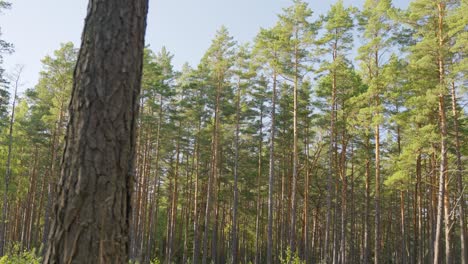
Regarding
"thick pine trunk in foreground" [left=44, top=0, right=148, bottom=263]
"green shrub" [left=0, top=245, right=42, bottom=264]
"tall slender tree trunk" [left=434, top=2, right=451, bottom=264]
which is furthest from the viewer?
"tall slender tree trunk" [left=434, top=2, right=451, bottom=264]

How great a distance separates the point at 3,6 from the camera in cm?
1377

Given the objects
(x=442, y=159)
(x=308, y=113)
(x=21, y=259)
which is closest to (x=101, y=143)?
(x=21, y=259)

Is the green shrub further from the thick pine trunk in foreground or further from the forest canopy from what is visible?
the thick pine trunk in foreground

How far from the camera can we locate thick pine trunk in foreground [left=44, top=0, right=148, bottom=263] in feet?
7.16

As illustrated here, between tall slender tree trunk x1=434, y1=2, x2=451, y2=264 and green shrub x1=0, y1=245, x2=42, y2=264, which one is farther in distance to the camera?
tall slender tree trunk x1=434, y1=2, x2=451, y2=264

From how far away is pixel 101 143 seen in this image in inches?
90.2

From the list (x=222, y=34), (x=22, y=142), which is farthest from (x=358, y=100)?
(x=22, y=142)

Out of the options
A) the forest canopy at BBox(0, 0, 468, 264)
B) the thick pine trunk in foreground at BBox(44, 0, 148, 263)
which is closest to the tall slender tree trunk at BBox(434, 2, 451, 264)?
the forest canopy at BBox(0, 0, 468, 264)

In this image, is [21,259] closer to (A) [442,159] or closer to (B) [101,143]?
(B) [101,143]

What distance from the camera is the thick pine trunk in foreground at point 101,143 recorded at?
2184 mm

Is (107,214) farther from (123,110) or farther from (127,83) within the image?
(127,83)

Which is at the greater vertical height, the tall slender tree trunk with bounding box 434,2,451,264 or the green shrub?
the tall slender tree trunk with bounding box 434,2,451,264

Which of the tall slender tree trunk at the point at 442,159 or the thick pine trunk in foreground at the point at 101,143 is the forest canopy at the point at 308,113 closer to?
the tall slender tree trunk at the point at 442,159

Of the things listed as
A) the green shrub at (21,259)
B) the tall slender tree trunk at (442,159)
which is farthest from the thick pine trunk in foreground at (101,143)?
the tall slender tree trunk at (442,159)
